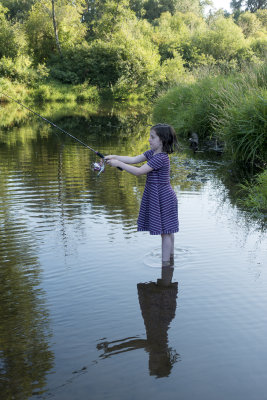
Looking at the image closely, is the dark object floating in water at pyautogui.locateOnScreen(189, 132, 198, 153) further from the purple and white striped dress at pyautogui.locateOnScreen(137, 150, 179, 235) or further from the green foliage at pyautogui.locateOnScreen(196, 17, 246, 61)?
the green foliage at pyautogui.locateOnScreen(196, 17, 246, 61)

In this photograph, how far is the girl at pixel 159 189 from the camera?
191 inches

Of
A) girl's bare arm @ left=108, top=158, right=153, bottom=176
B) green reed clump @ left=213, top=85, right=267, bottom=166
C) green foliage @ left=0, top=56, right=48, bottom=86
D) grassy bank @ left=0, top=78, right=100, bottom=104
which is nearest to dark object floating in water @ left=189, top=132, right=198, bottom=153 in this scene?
green reed clump @ left=213, top=85, right=267, bottom=166

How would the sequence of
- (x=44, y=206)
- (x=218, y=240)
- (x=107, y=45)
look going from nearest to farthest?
1. (x=218, y=240)
2. (x=44, y=206)
3. (x=107, y=45)

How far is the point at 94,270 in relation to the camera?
4961 millimetres

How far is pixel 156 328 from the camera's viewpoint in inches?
150

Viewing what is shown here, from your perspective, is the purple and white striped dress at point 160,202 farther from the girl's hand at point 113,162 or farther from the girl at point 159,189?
the girl's hand at point 113,162

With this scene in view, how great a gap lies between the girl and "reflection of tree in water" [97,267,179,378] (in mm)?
440

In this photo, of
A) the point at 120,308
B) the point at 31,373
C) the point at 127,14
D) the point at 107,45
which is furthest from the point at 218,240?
the point at 127,14

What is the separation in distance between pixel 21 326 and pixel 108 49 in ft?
134

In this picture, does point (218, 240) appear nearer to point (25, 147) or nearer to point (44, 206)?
point (44, 206)

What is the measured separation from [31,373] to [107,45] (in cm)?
4154

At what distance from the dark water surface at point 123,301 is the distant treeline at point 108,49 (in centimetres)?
3031

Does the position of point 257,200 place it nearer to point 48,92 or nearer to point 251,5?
point 48,92

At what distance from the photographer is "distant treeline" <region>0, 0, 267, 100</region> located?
126ft
